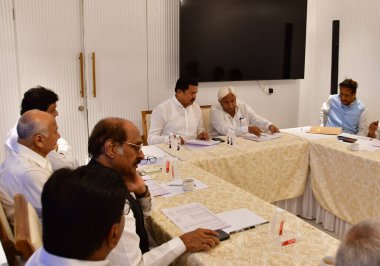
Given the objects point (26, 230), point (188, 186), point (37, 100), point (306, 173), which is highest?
point (37, 100)

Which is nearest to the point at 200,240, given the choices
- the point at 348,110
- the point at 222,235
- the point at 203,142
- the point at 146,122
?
the point at 222,235

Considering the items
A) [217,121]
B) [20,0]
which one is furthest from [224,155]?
[20,0]

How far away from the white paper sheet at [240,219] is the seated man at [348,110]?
2.83 metres

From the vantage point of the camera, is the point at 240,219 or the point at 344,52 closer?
the point at 240,219

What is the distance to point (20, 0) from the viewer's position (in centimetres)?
368

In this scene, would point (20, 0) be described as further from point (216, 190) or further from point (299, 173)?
point (299, 173)

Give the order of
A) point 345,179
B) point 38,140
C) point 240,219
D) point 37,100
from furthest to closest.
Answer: point 345,179 → point 37,100 → point 38,140 → point 240,219

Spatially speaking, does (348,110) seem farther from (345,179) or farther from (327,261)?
(327,261)

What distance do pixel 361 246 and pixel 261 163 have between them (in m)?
2.29

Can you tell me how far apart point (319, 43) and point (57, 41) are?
148 inches

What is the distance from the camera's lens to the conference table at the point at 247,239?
1.42 meters

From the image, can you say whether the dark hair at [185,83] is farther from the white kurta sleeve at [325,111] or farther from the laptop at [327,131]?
the white kurta sleeve at [325,111]

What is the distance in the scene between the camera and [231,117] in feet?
13.1

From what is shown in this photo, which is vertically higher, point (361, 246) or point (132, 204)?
point (361, 246)
